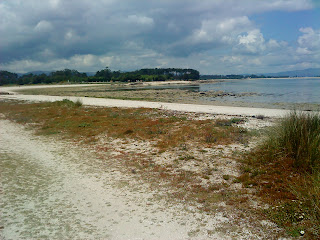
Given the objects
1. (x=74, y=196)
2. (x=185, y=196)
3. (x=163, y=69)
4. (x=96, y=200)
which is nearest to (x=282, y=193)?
(x=185, y=196)

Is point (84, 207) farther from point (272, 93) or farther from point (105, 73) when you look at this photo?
point (105, 73)

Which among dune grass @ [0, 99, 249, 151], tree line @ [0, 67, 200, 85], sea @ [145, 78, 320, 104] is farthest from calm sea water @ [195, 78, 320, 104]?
tree line @ [0, 67, 200, 85]

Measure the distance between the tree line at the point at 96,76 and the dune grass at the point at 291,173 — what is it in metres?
126

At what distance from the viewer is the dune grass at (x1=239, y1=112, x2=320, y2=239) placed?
435cm

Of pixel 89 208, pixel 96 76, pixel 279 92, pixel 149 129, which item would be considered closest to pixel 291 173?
pixel 89 208

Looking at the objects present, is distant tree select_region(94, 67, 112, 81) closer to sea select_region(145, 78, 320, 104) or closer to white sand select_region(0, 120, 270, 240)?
sea select_region(145, 78, 320, 104)

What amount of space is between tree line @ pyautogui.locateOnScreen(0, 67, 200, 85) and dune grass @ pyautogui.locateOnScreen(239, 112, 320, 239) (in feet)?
413

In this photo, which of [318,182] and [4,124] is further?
[4,124]

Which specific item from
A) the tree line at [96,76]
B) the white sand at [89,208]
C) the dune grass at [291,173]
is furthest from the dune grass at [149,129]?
the tree line at [96,76]

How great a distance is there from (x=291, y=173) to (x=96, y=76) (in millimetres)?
146144

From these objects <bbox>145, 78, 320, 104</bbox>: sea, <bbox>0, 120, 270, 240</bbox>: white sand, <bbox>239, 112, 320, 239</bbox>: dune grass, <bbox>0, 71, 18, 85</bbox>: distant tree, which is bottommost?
<bbox>0, 120, 270, 240</bbox>: white sand

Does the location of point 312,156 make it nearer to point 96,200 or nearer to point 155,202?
point 155,202

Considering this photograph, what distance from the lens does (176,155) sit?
8.62 meters

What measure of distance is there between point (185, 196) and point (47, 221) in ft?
9.53
